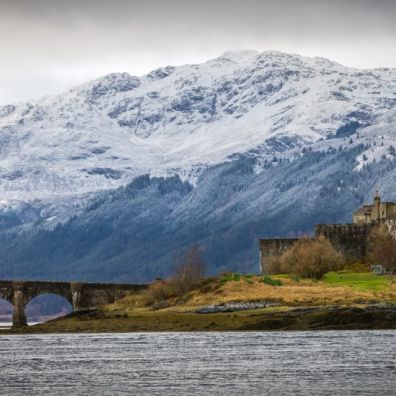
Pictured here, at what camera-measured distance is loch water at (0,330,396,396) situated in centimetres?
9625

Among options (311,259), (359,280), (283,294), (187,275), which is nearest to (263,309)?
(283,294)

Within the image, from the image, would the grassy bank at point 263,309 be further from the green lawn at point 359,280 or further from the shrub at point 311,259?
the shrub at point 311,259

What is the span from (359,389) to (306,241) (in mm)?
104963

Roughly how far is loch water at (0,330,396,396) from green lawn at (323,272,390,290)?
24.5 metres

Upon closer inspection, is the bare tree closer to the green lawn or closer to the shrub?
the shrub

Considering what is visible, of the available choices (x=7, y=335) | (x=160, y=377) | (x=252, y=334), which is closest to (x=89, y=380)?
(x=160, y=377)

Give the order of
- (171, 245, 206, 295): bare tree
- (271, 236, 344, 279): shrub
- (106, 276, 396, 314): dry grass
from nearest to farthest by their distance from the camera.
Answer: (106, 276, 396, 314): dry grass
(271, 236, 344, 279): shrub
(171, 245, 206, 295): bare tree

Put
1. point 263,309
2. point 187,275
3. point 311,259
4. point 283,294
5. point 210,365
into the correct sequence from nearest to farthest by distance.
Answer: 1. point 210,365
2. point 263,309
3. point 283,294
4. point 311,259
5. point 187,275

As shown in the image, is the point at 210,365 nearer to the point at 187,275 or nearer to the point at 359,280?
the point at 359,280

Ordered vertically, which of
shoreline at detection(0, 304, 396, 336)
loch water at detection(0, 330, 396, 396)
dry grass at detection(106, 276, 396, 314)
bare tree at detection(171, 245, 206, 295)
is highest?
bare tree at detection(171, 245, 206, 295)

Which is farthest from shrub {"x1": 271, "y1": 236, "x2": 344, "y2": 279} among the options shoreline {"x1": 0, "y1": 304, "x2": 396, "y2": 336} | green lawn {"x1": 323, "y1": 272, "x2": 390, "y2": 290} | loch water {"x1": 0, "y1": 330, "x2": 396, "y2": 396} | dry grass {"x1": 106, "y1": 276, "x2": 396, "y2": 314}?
loch water {"x1": 0, "y1": 330, "x2": 396, "y2": 396}

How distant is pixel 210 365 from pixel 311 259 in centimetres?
7604

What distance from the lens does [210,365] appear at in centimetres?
11200

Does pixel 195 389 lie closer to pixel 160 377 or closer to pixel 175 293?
pixel 160 377
